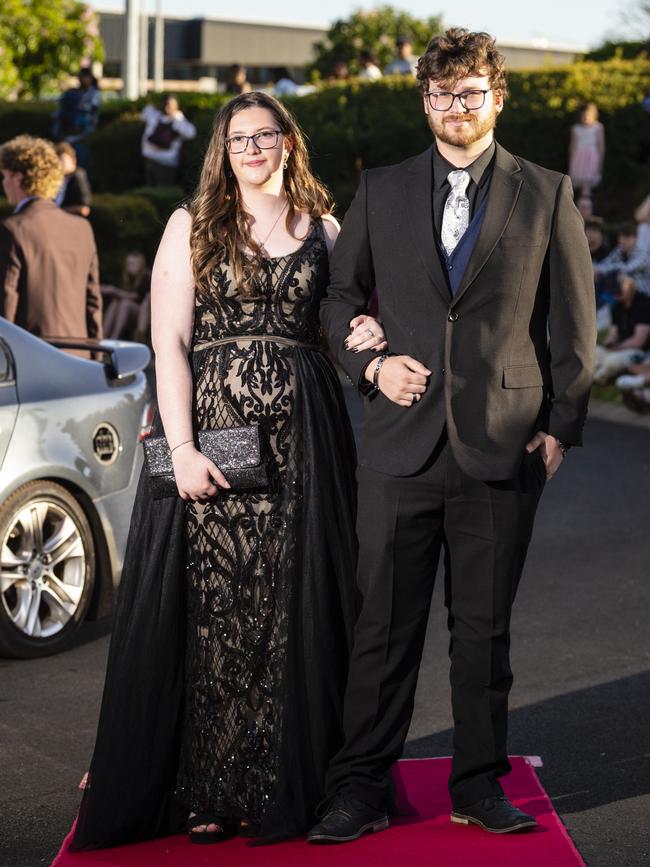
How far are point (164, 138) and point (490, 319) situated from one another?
19.6 metres

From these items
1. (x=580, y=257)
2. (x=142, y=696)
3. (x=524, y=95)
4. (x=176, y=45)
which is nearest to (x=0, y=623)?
(x=142, y=696)

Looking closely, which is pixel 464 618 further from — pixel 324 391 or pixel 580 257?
pixel 580 257

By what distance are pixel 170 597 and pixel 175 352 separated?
0.73 m

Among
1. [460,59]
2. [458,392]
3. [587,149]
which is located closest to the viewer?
[460,59]

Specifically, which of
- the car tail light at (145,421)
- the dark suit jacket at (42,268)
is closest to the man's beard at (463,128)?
the car tail light at (145,421)

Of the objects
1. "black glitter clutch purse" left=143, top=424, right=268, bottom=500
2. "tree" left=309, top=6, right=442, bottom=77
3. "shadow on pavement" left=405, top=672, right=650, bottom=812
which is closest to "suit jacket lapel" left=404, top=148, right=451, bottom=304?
"black glitter clutch purse" left=143, top=424, right=268, bottom=500

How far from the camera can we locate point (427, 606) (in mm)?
4520

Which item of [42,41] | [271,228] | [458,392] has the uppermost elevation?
[271,228]

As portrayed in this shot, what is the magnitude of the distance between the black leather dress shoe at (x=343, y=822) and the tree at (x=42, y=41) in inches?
1575

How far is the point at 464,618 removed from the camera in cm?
450

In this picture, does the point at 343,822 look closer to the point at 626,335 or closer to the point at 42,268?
the point at 42,268

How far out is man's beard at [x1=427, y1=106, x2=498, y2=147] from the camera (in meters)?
4.27

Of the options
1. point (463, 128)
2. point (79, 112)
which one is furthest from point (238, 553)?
point (79, 112)

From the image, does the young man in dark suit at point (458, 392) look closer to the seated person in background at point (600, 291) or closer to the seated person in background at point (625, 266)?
the seated person in background at point (625, 266)
